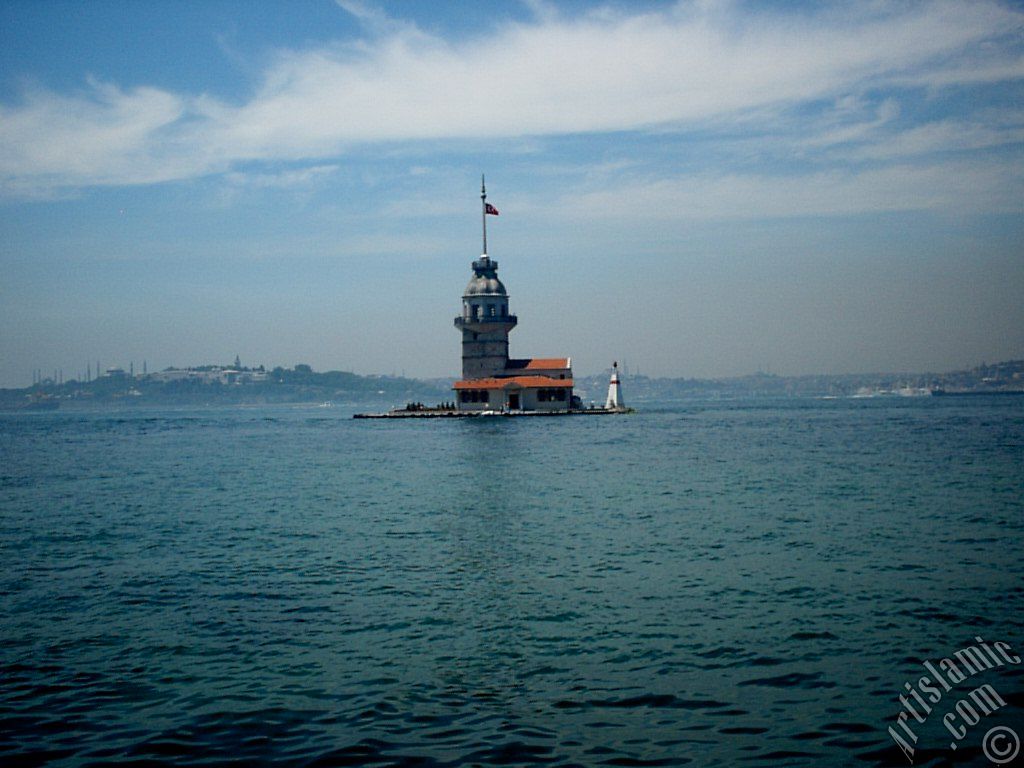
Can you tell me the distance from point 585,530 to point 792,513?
22.2 ft

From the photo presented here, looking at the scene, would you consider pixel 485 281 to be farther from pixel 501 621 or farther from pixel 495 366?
pixel 501 621

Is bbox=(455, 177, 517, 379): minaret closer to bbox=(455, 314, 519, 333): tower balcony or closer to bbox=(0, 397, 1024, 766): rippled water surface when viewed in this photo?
bbox=(455, 314, 519, 333): tower balcony

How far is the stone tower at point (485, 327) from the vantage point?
351ft

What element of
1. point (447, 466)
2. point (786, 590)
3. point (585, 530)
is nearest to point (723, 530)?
point (585, 530)

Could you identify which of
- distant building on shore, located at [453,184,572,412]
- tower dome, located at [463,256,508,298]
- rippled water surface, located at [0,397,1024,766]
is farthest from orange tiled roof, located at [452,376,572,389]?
rippled water surface, located at [0,397,1024,766]

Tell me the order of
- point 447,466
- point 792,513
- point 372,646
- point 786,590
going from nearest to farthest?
1. point 372,646
2. point 786,590
3. point 792,513
4. point 447,466

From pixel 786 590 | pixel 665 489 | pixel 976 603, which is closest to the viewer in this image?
pixel 976 603

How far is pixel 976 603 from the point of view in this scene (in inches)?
584

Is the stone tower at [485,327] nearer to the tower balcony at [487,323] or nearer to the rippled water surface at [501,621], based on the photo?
the tower balcony at [487,323]

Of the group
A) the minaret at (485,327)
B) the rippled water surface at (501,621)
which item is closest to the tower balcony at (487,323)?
the minaret at (485,327)

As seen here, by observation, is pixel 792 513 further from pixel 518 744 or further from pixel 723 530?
pixel 518 744

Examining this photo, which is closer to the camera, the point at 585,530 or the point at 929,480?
the point at 585,530

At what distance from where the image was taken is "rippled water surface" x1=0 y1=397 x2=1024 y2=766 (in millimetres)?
9727

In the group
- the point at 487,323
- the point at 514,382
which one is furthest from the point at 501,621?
the point at 487,323
